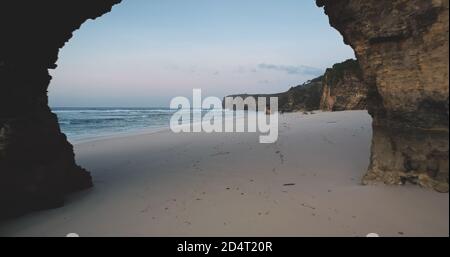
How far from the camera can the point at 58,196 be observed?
25.8 ft

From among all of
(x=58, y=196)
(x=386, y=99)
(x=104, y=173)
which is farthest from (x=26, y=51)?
(x=386, y=99)

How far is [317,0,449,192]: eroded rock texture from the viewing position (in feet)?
17.9

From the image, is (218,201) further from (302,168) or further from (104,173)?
(104,173)

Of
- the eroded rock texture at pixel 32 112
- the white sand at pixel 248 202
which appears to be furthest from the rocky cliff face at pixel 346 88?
the eroded rock texture at pixel 32 112

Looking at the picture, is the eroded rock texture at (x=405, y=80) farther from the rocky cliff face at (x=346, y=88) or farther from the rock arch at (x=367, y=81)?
the rocky cliff face at (x=346, y=88)

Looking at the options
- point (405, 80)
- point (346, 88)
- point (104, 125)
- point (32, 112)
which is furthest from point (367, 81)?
point (104, 125)

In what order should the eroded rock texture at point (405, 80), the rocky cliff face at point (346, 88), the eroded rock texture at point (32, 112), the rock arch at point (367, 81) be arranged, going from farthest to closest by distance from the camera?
the rocky cliff face at point (346, 88) → the eroded rock texture at point (32, 112) → the rock arch at point (367, 81) → the eroded rock texture at point (405, 80)

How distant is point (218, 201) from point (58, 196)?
13.9 feet

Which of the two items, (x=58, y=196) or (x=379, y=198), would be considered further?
(x=58, y=196)

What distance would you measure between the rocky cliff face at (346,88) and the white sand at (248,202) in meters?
24.4

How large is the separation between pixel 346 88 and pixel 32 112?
33.2 meters

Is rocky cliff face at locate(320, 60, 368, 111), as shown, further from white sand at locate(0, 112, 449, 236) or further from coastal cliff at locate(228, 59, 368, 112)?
white sand at locate(0, 112, 449, 236)

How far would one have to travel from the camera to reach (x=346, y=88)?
35.0 meters

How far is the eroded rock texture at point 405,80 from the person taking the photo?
5441 mm
